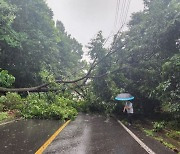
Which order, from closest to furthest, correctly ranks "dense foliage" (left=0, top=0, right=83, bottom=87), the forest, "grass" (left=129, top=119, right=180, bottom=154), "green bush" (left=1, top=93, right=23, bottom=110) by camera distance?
1. "grass" (left=129, top=119, right=180, bottom=154)
2. the forest
3. "green bush" (left=1, top=93, right=23, bottom=110)
4. "dense foliage" (left=0, top=0, right=83, bottom=87)

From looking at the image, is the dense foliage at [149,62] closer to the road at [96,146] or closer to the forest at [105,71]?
the forest at [105,71]

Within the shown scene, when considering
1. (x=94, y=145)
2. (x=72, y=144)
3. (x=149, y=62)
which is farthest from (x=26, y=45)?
(x=94, y=145)

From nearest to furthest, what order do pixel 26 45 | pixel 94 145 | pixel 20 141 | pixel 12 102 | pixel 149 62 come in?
pixel 94 145 → pixel 20 141 → pixel 12 102 → pixel 149 62 → pixel 26 45

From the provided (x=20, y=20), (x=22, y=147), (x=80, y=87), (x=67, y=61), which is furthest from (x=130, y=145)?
(x=67, y=61)

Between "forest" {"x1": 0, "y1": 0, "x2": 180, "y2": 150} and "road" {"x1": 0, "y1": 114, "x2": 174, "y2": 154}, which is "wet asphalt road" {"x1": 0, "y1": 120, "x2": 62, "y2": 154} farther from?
"forest" {"x1": 0, "y1": 0, "x2": 180, "y2": 150}

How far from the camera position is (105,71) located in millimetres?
19984

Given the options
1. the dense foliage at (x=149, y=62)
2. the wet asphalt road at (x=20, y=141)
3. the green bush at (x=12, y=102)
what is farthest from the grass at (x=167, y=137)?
the green bush at (x=12, y=102)

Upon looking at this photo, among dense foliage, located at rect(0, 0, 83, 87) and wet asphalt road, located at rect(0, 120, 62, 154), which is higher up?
dense foliage, located at rect(0, 0, 83, 87)

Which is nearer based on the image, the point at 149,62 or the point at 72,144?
the point at 72,144

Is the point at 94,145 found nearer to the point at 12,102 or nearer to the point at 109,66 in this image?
the point at 12,102

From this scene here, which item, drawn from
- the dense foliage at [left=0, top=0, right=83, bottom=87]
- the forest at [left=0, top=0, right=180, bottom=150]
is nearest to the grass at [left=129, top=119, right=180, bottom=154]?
the forest at [left=0, top=0, right=180, bottom=150]

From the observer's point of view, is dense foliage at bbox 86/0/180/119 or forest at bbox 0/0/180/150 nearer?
dense foliage at bbox 86/0/180/119

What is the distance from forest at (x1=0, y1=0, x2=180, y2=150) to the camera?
45.4 ft

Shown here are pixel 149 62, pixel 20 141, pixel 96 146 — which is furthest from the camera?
pixel 149 62
